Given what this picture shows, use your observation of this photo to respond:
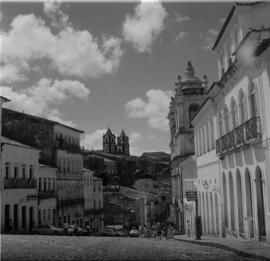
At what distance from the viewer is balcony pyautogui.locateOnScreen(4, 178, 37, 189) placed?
3138 centimetres

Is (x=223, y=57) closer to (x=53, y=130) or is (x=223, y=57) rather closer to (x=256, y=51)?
(x=256, y=51)

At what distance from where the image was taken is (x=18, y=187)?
108ft

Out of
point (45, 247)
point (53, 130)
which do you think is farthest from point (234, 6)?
point (53, 130)

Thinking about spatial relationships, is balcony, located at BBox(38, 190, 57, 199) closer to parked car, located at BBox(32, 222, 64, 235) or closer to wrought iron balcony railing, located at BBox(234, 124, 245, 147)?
parked car, located at BBox(32, 222, 64, 235)

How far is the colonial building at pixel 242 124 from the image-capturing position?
14680 mm

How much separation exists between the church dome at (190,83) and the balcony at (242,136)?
28159 mm

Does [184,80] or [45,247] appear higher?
[184,80]

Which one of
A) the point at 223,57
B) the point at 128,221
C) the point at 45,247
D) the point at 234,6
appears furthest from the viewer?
the point at 128,221

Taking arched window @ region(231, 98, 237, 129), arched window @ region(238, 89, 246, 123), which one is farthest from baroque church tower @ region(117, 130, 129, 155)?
arched window @ region(238, 89, 246, 123)

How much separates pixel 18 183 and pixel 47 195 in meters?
5.58

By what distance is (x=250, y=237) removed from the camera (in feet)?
56.3

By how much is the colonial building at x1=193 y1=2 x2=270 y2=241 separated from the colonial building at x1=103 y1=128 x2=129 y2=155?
116m

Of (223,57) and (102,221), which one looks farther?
(102,221)

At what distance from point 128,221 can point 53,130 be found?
78.4 ft
